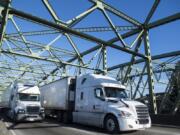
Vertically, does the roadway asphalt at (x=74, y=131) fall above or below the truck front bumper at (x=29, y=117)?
below

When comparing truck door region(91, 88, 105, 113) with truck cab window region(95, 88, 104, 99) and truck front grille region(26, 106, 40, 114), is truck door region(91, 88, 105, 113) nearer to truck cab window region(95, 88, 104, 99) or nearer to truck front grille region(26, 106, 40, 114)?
truck cab window region(95, 88, 104, 99)

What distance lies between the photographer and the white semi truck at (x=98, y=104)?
574 inches

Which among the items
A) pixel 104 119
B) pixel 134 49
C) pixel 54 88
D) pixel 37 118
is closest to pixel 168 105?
pixel 134 49

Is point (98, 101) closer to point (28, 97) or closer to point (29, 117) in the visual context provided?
point (29, 117)

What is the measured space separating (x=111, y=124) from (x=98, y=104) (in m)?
2.01

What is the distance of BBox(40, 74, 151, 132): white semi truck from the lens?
574 inches

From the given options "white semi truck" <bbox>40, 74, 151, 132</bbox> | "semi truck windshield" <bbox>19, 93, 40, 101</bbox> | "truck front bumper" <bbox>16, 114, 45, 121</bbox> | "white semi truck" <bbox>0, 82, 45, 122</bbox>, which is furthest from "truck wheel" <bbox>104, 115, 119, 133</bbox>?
"semi truck windshield" <bbox>19, 93, 40, 101</bbox>

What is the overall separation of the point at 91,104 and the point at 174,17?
33.4 feet

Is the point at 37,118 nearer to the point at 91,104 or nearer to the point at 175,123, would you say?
the point at 91,104

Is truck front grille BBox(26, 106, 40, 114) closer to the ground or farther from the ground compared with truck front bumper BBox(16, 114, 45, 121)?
farther from the ground

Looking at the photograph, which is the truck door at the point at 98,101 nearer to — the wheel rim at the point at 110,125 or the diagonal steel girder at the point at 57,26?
the wheel rim at the point at 110,125

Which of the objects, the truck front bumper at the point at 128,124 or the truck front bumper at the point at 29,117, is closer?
the truck front bumper at the point at 128,124

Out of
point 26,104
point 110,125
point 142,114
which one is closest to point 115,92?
point 110,125

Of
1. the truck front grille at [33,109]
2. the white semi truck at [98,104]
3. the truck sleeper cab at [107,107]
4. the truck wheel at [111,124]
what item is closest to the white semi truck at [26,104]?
the truck front grille at [33,109]
